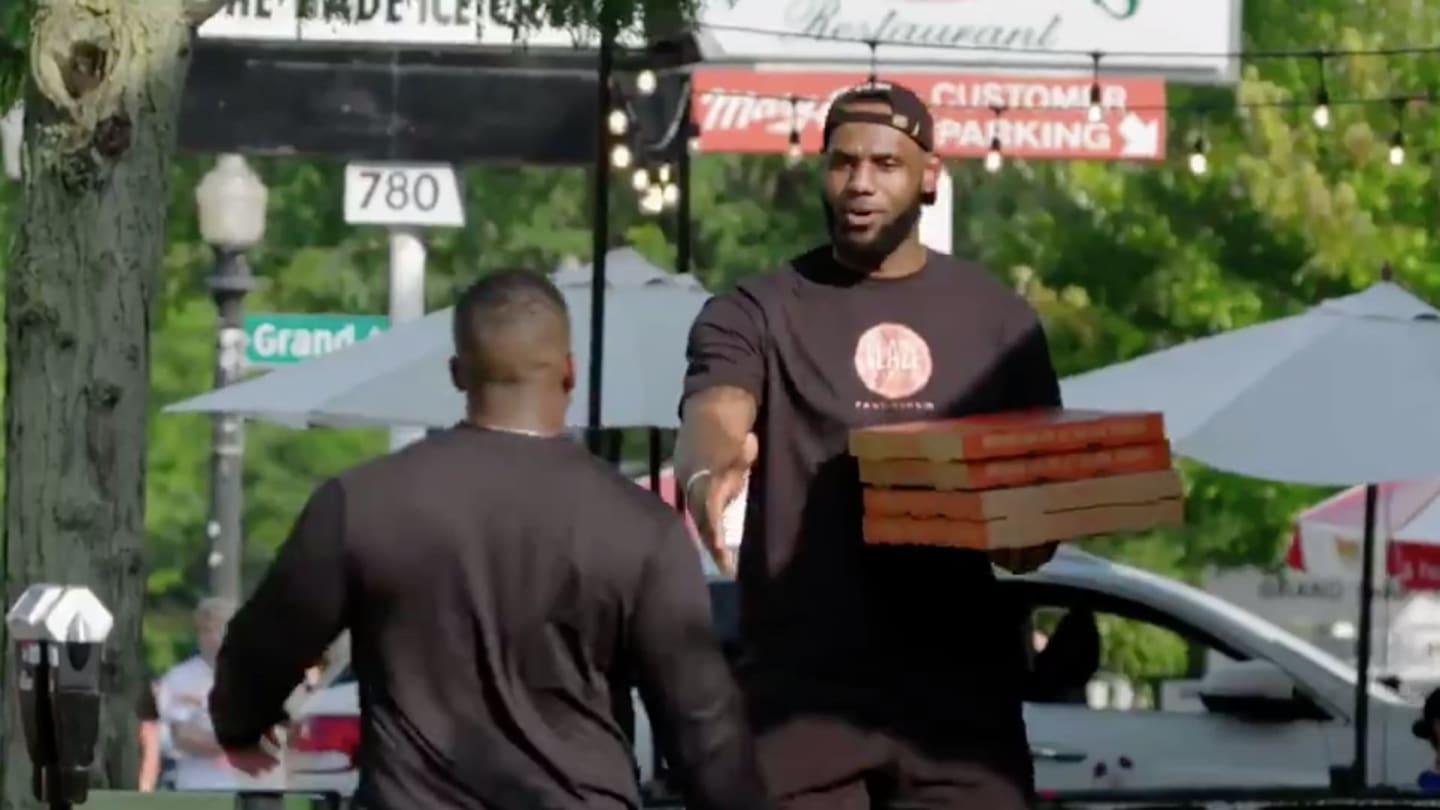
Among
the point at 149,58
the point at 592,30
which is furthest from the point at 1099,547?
the point at 149,58

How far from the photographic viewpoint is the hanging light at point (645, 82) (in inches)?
616

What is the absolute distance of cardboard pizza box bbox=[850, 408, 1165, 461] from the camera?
521 centimetres

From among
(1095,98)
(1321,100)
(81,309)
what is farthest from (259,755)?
(1095,98)

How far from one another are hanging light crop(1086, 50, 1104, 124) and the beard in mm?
11853

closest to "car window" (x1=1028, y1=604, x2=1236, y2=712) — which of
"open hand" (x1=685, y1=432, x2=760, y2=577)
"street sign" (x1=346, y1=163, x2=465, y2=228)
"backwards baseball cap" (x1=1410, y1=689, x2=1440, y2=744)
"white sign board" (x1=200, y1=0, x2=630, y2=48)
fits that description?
"open hand" (x1=685, y1=432, x2=760, y2=577)

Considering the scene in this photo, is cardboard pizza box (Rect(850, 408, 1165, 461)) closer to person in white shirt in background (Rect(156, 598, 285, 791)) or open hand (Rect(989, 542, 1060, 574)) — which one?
open hand (Rect(989, 542, 1060, 574))

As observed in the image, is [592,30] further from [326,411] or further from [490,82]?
[490,82]

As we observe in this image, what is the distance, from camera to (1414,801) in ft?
30.2

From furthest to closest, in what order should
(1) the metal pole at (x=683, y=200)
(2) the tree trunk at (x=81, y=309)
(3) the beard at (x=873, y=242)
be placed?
(1) the metal pole at (x=683, y=200) < (2) the tree trunk at (x=81, y=309) < (3) the beard at (x=873, y=242)

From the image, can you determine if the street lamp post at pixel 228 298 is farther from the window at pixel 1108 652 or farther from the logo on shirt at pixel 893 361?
the logo on shirt at pixel 893 361

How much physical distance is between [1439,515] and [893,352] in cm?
1321

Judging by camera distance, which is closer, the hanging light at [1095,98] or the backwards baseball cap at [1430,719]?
the backwards baseball cap at [1430,719]

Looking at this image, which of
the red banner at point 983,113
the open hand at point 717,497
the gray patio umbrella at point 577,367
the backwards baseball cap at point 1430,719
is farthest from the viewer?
the red banner at point 983,113

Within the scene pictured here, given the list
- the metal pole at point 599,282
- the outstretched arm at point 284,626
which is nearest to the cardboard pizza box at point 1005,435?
the outstretched arm at point 284,626
